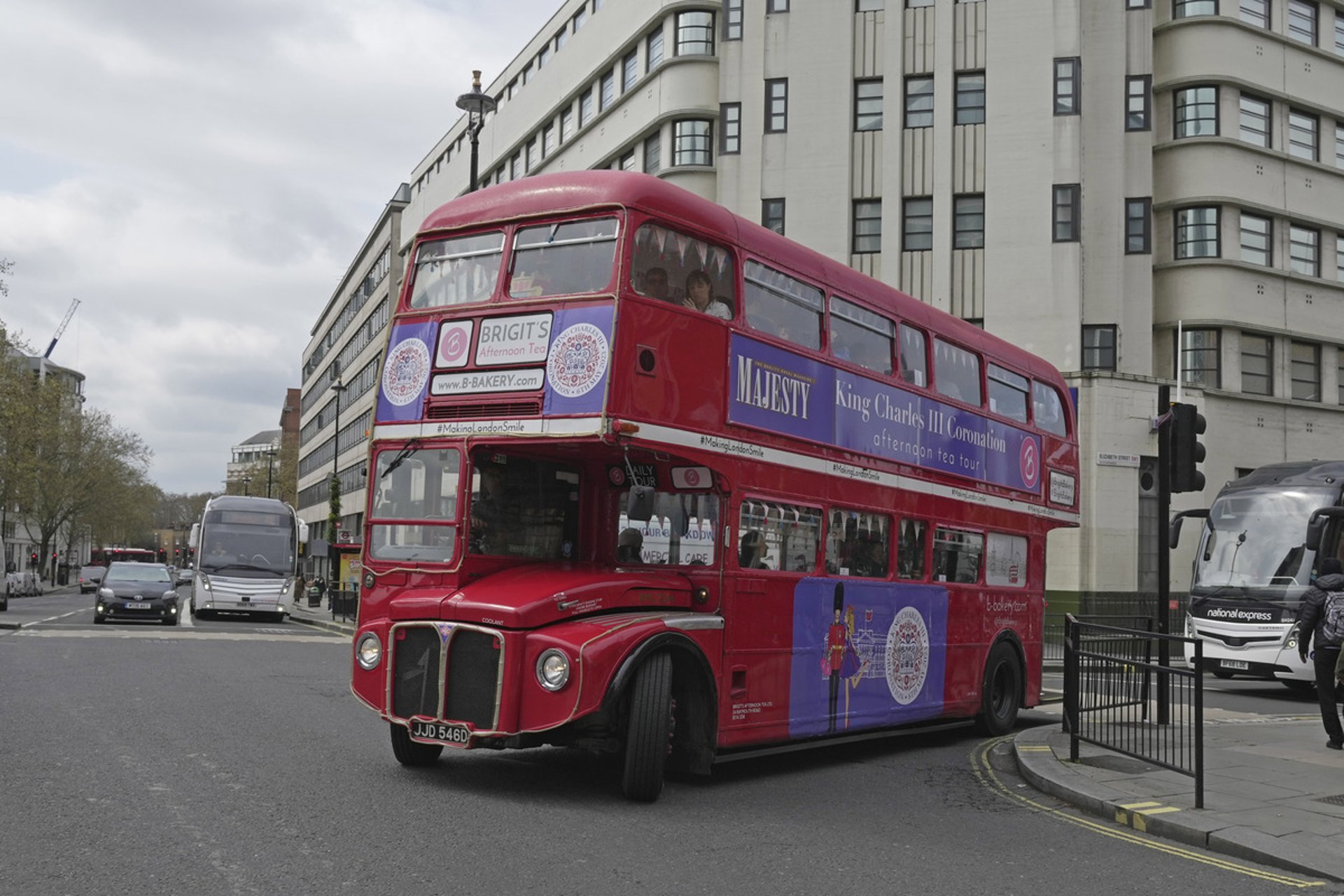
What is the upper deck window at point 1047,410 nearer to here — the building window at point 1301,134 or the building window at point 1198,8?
the building window at point 1198,8

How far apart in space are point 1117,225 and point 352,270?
6222 centimetres

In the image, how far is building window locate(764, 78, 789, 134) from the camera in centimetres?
3372

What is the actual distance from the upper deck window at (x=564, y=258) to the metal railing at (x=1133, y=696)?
15.4 ft

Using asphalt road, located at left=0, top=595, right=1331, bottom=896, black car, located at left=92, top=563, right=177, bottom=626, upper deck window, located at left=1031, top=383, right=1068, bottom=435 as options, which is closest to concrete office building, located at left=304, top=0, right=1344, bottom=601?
upper deck window, located at left=1031, top=383, right=1068, bottom=435

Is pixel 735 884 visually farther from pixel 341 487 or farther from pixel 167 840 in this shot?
pixel 341 487

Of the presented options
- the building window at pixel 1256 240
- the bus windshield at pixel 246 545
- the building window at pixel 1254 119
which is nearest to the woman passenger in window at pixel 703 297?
the bus windshield at pixel 246 545

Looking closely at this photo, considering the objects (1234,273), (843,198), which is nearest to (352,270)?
(843,198)

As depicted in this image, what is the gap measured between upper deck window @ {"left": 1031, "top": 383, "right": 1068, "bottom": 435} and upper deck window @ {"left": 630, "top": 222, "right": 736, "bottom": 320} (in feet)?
20.5

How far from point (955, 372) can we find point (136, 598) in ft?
72.0

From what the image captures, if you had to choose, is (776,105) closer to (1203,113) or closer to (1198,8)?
(1203,113)

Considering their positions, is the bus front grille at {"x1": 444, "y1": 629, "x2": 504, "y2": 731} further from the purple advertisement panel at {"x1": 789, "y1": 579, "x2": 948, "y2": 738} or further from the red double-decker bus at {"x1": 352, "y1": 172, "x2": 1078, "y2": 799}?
the purple advertisement panel at {"x1": 789, "y1": 579, "x2": 948, "y2": 738}

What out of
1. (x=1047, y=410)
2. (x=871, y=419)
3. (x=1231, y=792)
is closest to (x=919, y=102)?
(x=1047, y=410)

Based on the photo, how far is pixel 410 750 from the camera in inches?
368

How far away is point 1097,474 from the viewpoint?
30.8 m
